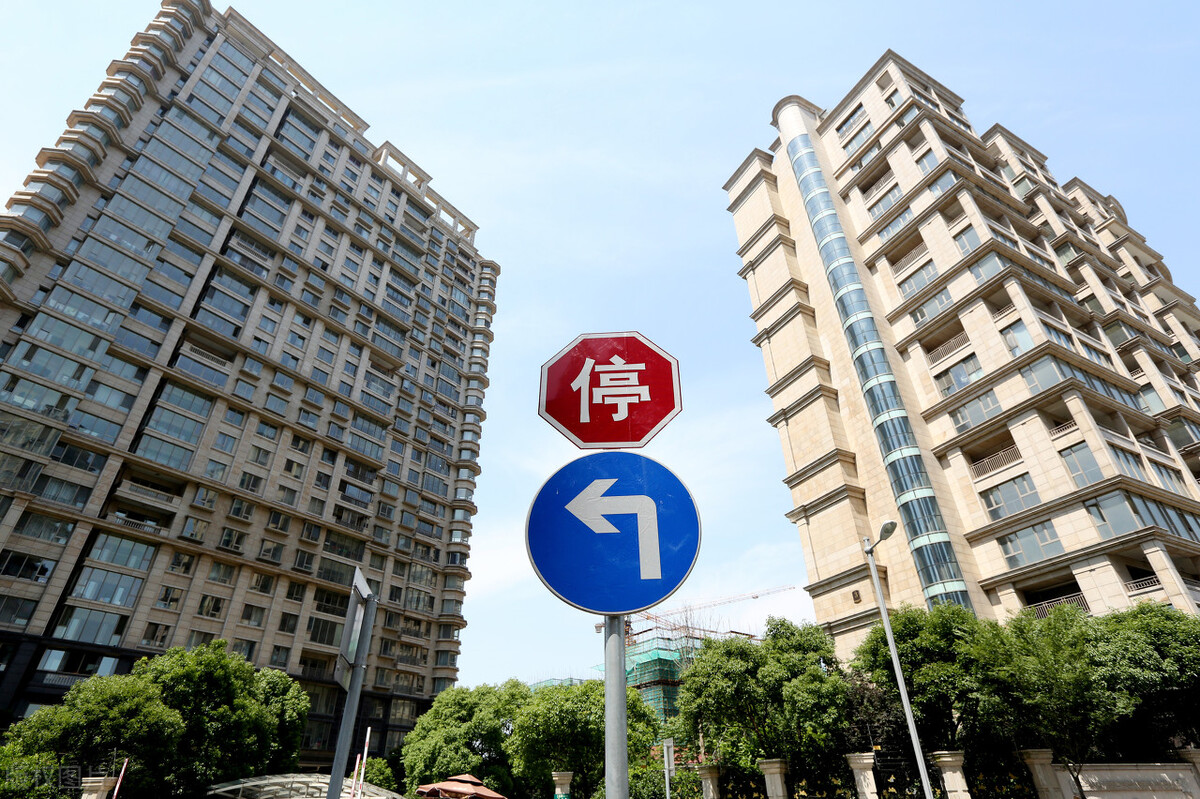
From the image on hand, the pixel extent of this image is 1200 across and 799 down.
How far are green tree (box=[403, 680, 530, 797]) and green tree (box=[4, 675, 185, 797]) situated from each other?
1558 cm

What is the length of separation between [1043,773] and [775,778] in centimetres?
736

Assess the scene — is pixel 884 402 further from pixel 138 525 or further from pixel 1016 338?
pixel 138 525

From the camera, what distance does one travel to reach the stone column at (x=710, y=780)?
21484 millimetres

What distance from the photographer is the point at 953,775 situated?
656 inches

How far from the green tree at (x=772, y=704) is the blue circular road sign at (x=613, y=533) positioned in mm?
20573

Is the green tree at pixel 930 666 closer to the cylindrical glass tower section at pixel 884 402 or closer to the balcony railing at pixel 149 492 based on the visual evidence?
the cylindrical glass tower section at pixel 884 402

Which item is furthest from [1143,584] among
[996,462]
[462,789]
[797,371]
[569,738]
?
[462,789]

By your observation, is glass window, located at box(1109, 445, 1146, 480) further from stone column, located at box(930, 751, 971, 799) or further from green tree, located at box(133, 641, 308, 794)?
green tree, located at box(133, 641, 308, 794)

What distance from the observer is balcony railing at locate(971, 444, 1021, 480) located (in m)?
28.4

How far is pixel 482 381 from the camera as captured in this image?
202ft

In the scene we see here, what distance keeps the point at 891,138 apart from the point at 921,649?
32.8 meters

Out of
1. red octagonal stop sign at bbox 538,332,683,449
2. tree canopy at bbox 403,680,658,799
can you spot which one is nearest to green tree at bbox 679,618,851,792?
tree canopy at bbox 403,680,658,799

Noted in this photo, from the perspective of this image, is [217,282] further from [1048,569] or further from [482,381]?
[1048,569]

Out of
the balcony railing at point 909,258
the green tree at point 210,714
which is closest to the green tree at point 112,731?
the green tree at point 210,714
